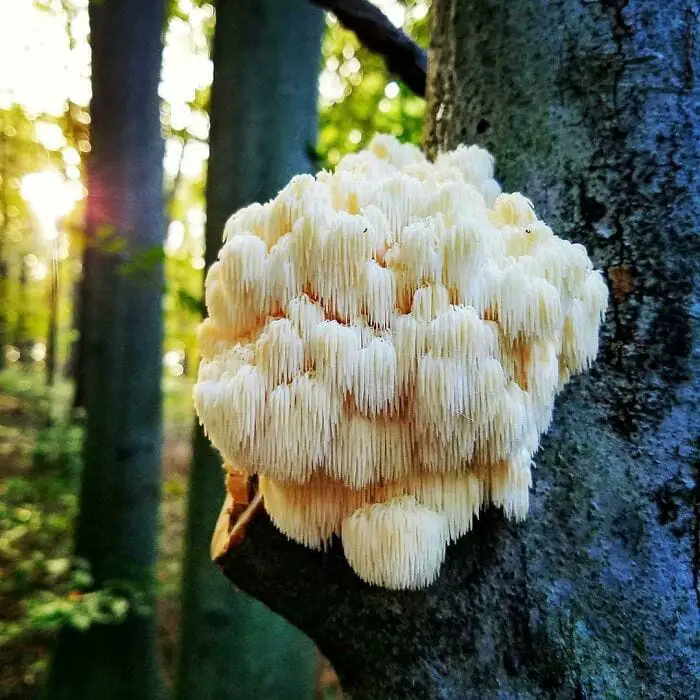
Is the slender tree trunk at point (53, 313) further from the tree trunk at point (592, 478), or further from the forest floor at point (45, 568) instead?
the tree trunk at point (592, 478)

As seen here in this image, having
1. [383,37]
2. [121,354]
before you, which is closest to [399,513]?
[383,37]

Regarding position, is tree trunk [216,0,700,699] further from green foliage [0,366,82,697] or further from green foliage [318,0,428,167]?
green foliage [0,366,82,697]

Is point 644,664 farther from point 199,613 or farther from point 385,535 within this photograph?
point 199,613

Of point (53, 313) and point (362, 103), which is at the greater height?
point (362, 103)

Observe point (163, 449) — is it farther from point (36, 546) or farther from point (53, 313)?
point (53, 313)

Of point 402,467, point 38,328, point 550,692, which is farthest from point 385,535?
point 38,328

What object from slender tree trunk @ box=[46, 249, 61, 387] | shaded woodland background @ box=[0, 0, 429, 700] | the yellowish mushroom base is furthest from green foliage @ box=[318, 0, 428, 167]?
slender tree trunk @ box=[46, 249, 61, 387]

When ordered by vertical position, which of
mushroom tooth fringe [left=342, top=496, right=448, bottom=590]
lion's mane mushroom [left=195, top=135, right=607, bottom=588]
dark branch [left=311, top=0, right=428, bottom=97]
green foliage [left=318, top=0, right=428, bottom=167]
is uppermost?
green foliage [left=318, top=0, right=428, bottom=167]
